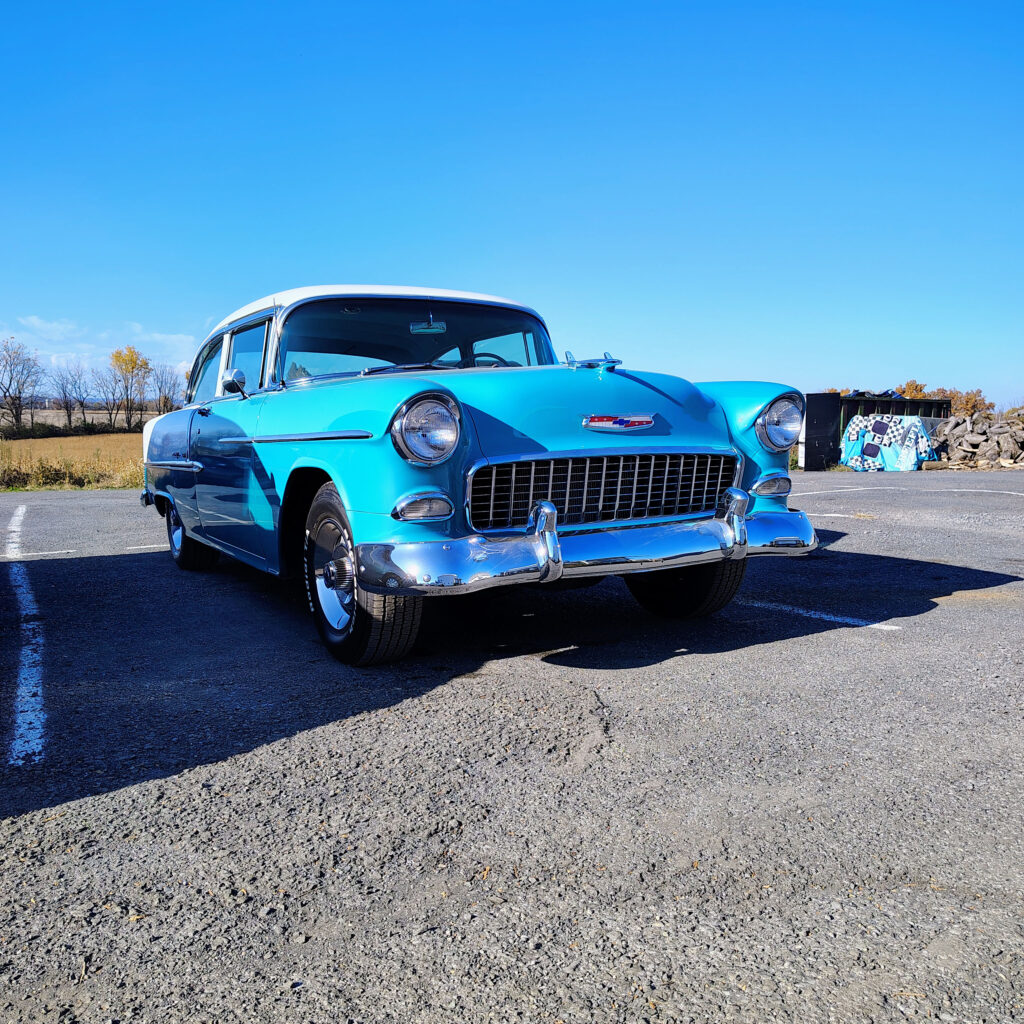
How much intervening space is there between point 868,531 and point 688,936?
697 centimetres

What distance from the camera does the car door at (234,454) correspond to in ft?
14.7

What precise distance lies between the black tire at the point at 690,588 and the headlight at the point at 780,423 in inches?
22.3

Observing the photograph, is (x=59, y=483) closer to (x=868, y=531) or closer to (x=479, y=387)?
(x=868, y=531)

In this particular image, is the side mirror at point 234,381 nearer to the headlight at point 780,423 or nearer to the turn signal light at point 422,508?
the turn signal light at point 422,508

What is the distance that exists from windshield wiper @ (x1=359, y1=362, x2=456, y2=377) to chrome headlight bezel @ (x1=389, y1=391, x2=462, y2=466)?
995mm

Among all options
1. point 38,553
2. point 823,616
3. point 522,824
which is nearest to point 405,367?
point 823,616

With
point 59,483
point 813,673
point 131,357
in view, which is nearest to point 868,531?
point 813,673

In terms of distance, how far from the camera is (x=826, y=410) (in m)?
21.3

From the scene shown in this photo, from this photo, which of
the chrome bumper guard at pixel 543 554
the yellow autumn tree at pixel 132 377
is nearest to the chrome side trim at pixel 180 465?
the chrome bumper guard at pixel 543 554

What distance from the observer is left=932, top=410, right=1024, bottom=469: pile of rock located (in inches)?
833

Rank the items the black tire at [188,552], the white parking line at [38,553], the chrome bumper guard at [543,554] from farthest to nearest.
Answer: the white parking line at [38,553], the black tire at [188,552], the chrome bumper guard at [543,554]

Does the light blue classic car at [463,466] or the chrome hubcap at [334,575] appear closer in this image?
the light blue classic car at [463,466]

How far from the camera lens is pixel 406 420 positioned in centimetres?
322

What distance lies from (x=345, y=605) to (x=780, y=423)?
213 cm
